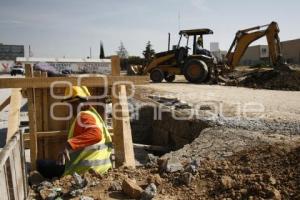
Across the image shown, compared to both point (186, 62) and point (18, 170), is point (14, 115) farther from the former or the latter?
point (186, 62)

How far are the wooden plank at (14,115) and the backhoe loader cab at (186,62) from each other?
44.1 feet

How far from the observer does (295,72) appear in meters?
18.0

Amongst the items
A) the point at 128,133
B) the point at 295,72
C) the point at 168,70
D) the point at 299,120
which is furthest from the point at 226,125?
the point at 168,70

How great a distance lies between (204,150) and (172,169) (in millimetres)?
1351

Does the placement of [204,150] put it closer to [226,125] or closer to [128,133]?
[128,133]

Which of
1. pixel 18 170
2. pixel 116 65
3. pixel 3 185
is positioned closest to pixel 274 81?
pixel 116 65

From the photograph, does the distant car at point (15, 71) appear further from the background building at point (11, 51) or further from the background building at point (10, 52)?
the background building at point (11, 51)

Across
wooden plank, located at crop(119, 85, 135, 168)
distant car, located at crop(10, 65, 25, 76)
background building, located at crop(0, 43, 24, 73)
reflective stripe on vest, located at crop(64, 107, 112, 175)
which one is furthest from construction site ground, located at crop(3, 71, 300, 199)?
background building, located at crop(0, 43, 24, 73)

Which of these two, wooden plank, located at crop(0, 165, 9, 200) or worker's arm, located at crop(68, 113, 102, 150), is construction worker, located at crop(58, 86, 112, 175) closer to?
worker's arm, located at crop(68, 113, 102, 150)

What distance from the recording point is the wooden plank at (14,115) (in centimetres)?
622

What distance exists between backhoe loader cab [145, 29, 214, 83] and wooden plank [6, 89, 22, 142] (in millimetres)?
13440

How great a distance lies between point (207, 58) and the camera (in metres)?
19.8

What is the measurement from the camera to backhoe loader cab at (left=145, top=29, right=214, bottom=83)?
64.4ft

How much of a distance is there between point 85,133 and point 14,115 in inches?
86.7
